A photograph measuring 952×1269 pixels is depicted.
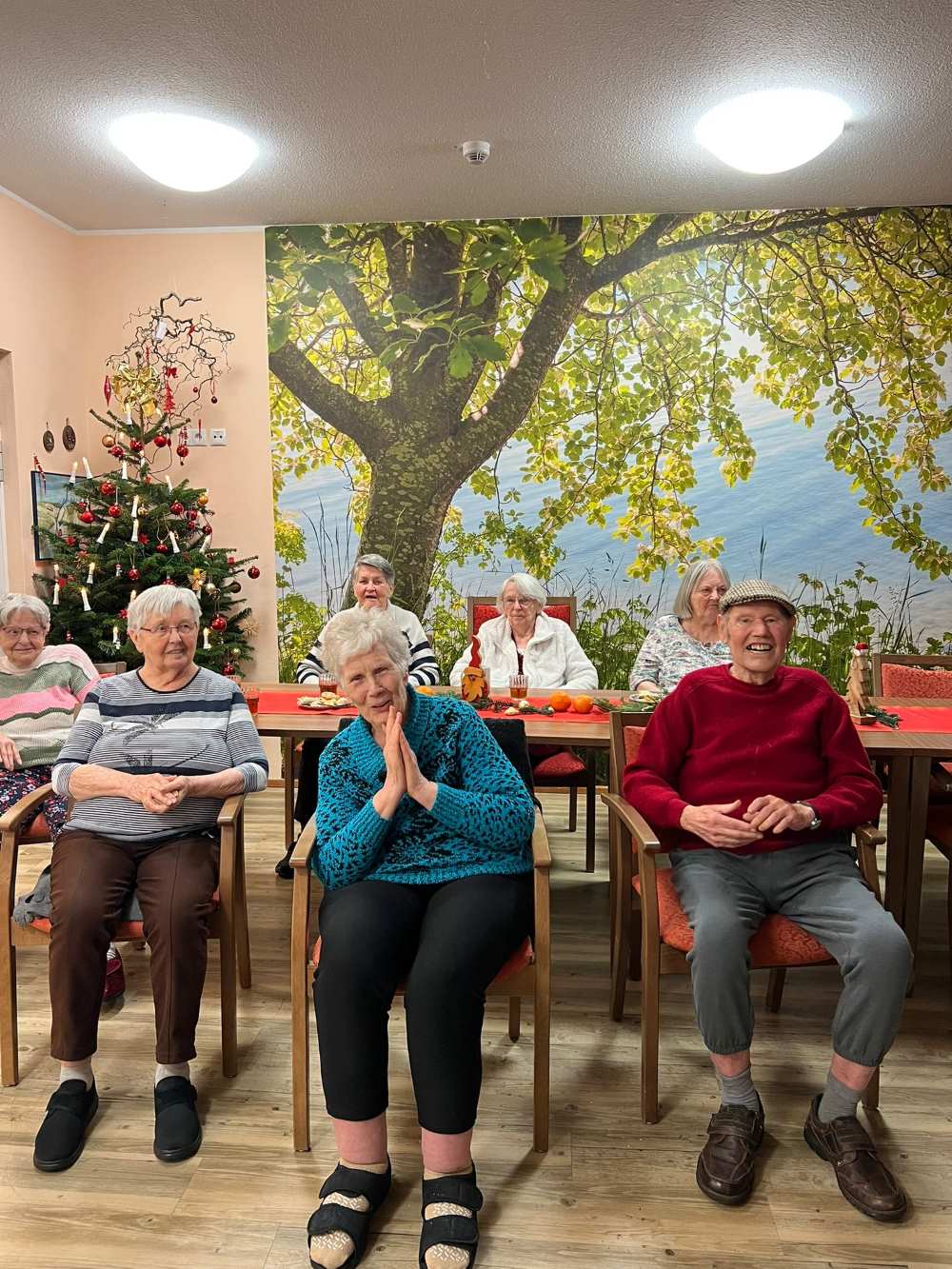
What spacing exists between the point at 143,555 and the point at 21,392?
3.37 feet

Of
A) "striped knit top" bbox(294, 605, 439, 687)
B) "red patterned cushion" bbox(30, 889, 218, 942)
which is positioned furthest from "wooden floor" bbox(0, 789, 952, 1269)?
"striped knit top" bbox(294, 605, 439, 687)

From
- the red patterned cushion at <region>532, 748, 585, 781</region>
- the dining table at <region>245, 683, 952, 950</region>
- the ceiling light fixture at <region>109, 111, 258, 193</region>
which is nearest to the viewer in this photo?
the dining table at <region>245, 683, 952, 950</region>

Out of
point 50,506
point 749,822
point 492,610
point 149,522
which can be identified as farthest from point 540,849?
point 50,506

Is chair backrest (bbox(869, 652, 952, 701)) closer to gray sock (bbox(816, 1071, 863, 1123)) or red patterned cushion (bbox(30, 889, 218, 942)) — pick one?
gray sock (bbox(816, 1071, 863, 1123))

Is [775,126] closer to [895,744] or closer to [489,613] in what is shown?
[489,613]

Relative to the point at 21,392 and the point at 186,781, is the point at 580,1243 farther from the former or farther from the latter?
the point at 21,392

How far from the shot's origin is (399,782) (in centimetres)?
193

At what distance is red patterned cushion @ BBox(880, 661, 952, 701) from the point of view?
3393mm

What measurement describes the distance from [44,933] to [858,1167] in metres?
1.88

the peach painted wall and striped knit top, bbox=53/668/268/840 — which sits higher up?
the peach painted wall

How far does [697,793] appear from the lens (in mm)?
2254

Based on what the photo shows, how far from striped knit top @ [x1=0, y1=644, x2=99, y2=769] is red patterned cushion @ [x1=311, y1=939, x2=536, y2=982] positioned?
1358 mm

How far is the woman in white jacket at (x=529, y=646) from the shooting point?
3760mm

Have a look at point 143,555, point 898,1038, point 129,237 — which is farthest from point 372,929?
point 129,237
